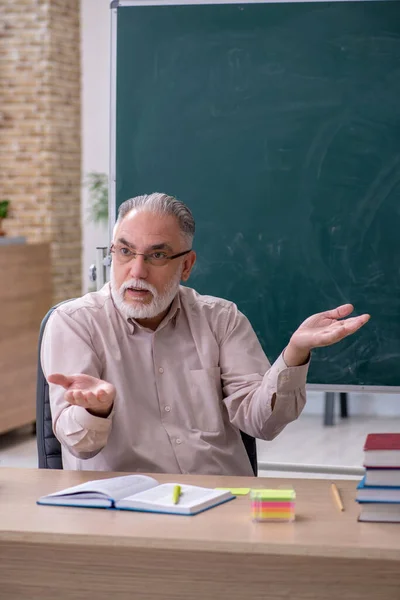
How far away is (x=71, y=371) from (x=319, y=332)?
1.82 ft

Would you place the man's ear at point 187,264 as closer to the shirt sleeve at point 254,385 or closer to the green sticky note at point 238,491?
the shirt sleeve at point 254,385

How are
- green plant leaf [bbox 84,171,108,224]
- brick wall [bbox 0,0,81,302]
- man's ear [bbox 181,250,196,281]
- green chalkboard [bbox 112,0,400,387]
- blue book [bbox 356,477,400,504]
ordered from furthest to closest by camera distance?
green plant leaf [bbox 84,171,108,224] → brick wall [bbox 0,0,81,302] → green chalkboard [bbox 112,0,400,387] → man's ear [bbox 181,250,196,281] → blue book [bbox 356,477,400,504]

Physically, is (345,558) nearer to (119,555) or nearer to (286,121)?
(119,555)

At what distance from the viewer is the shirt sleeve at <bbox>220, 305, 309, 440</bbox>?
84.4 inches

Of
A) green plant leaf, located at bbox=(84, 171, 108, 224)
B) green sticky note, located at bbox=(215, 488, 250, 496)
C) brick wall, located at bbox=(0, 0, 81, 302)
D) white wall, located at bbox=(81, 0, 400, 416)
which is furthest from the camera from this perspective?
white wall, located at bbox=(81, 0, 400, 416)

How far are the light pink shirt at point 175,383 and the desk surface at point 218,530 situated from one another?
17.5 inches

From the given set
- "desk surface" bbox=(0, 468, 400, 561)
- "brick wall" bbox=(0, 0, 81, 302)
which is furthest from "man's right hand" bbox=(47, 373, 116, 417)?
"brick wall" bbox=(0, 0, 81, 302)

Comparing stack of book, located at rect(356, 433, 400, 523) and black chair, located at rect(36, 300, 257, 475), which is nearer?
stack of book, located at rect(356, 433, 400, 523)

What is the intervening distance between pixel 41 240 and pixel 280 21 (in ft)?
10.7

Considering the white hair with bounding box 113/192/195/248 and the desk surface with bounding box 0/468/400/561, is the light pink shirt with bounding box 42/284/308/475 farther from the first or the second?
the desk surface with bounding box 0/468/400/561

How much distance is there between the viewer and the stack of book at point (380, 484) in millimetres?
1512

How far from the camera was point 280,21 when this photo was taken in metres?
3.58

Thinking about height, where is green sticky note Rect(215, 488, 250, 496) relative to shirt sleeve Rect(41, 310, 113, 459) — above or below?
below

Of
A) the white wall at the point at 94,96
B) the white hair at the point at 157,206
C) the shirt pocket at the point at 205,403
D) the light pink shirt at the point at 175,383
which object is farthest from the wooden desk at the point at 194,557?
the white wall at the point at 94,96
